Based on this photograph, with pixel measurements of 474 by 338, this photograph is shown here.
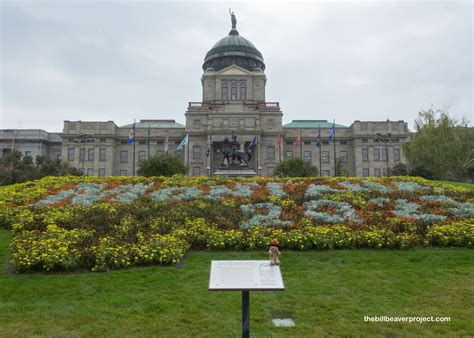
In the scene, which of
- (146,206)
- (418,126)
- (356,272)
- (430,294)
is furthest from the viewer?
(418,126)

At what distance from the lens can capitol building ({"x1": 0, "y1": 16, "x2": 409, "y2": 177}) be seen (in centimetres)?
6906

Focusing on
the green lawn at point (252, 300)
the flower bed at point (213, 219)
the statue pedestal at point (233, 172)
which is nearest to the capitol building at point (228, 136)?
the statue pedestal at point (233, 172)

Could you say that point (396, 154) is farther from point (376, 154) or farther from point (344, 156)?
point (344, 156)

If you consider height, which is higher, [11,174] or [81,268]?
[11,174]

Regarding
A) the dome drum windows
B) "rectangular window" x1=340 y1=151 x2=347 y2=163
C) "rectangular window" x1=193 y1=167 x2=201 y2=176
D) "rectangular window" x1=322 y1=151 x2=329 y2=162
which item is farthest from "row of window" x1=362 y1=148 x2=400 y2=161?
"rectangular window" x1=193 y1=167 x2=201 y2=176

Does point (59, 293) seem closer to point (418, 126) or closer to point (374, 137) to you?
point (418, 126)

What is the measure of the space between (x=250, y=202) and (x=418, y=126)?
39.3 meters

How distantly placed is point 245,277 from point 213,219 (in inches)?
353

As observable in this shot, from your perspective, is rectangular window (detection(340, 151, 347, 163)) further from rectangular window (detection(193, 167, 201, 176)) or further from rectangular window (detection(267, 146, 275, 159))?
rectangular window (detection(193, 167, 201, 176))

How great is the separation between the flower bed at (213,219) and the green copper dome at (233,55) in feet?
197

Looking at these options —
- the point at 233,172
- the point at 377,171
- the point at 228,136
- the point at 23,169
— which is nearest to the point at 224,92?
the point at 228,136

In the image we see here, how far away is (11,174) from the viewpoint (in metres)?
38.2

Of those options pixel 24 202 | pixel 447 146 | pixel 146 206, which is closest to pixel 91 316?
pixel 146 206

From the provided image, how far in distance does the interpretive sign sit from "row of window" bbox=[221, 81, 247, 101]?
7105 cm
